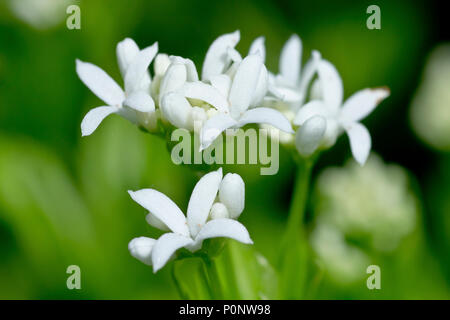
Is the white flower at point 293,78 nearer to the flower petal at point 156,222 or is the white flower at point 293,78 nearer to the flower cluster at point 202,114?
the flower cluster at point 202,114

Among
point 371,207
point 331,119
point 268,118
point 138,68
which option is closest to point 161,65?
point 138,68

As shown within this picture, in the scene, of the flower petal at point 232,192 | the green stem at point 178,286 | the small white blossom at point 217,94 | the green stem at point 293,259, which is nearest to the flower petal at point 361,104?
the green stem at point 293,259

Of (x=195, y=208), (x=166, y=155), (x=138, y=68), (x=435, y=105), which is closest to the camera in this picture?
(x=195, y=208)

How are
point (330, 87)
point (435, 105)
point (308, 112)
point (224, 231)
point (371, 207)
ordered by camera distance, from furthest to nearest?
point (435, 105), point (371, 207), point (330, 87), point (308, 112), point (224, 231)

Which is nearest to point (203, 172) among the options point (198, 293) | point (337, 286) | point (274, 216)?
point (198, 293)

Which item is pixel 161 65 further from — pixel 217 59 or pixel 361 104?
pixel 361 104

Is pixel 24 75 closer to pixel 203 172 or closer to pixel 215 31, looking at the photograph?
pixel 215 31
